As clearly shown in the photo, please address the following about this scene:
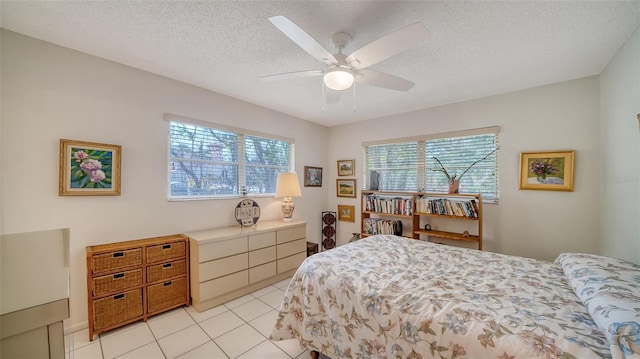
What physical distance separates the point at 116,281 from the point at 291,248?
1.86 meters

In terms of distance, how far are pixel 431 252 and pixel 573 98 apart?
2259mm

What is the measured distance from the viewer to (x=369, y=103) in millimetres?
3223

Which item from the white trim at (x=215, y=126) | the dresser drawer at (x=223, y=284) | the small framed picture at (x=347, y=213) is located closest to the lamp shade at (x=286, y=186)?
the white trim at (x=215, y=126)

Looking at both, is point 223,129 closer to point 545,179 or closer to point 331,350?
point 331,350

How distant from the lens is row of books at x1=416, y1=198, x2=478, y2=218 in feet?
9.20

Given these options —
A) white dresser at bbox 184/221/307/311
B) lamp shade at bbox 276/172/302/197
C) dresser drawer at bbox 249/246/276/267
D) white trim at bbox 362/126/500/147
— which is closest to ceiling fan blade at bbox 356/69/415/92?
white trim at bbox 362/126/500/147

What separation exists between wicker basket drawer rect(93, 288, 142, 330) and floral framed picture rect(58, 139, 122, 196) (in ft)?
3.03

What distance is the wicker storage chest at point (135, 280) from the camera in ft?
6.37

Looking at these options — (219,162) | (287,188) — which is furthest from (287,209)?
(219,162)

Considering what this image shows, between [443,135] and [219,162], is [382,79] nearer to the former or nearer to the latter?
[443,135]

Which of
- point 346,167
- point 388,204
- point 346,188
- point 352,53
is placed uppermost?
point 352,53

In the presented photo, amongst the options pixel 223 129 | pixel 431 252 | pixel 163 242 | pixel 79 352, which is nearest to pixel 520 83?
pixel 431 252

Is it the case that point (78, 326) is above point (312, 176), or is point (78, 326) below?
below

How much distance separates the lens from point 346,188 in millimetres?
4270
